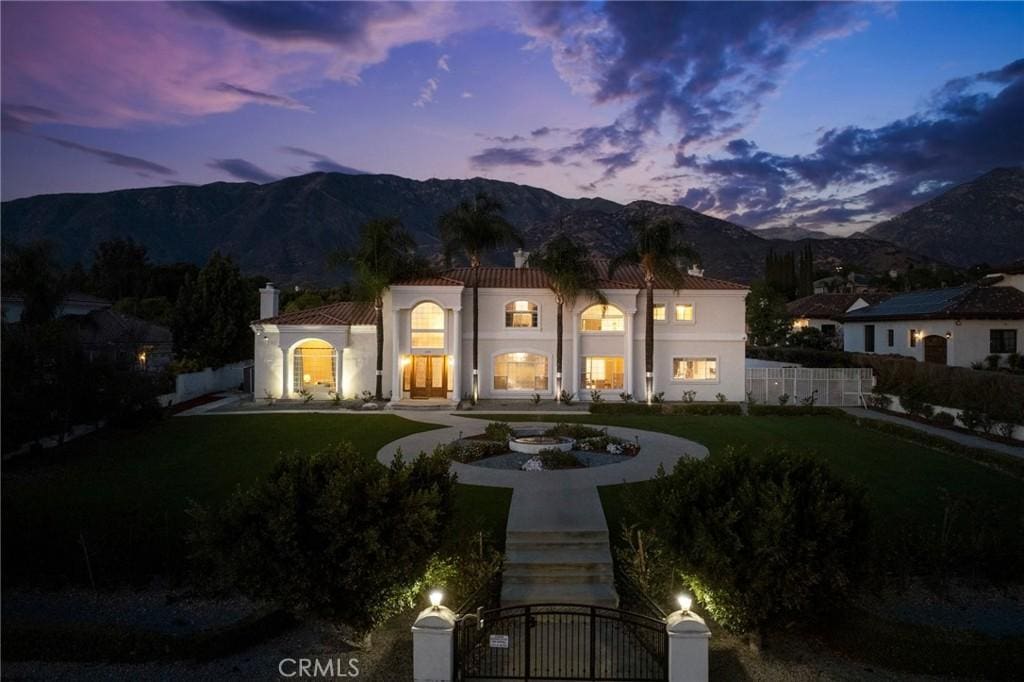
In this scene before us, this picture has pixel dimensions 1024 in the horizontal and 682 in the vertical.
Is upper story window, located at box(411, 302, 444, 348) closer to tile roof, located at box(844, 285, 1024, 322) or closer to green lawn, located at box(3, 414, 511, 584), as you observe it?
green lawn, located at box(3, 414, 511, 584)

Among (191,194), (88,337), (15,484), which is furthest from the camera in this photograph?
(191,194)

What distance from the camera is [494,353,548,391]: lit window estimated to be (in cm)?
3097

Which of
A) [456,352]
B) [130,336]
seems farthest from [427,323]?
[130,336]

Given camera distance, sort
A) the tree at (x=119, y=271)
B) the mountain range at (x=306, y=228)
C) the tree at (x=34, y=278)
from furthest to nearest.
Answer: the mountain range at (x=306, y=228) < the tree at (x=119, y=271) < the tree at (x=34, y=278)

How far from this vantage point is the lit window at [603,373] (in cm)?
3106

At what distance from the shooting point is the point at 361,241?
94.5 ft

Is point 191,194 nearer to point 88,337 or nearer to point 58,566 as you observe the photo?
point 88,337

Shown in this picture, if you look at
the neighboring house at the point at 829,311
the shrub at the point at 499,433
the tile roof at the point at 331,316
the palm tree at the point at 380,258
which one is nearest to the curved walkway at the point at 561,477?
the shrub at the point at 499,433

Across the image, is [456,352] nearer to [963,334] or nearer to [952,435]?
[952,435]

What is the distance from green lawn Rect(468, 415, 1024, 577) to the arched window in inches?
243

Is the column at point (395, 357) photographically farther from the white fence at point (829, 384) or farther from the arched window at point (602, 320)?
the white fence at point (829, 384)

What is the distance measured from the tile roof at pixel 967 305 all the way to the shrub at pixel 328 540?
3549 cm

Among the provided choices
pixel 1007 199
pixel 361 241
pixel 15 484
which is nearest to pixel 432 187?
pixel 1007 199

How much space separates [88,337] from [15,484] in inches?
953
